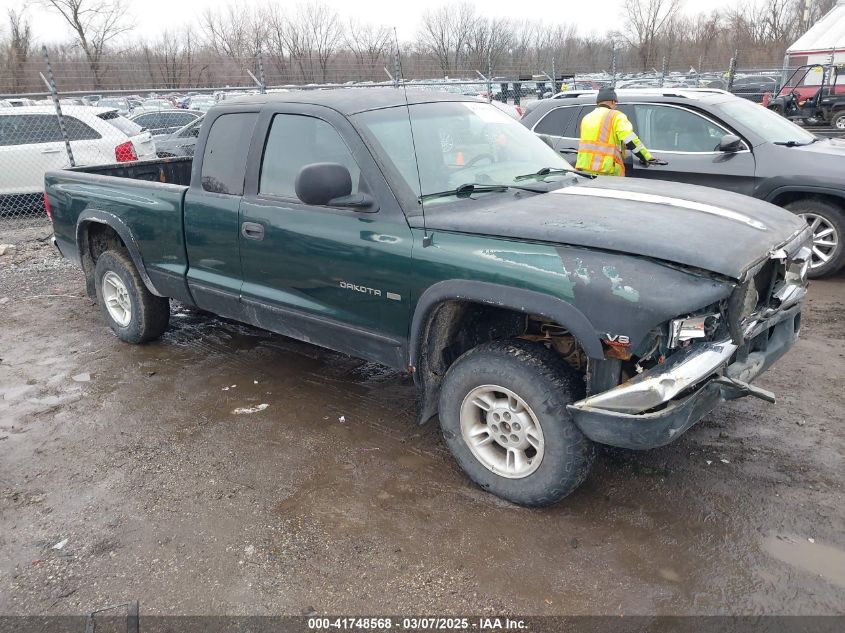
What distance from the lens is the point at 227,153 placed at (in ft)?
14.1

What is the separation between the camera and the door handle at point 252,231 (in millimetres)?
4000

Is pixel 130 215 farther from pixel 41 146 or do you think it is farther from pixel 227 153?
pixel 41 146

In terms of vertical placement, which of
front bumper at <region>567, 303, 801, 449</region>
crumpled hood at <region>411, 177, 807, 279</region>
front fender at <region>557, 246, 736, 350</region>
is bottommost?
front bumper at <region>567, 303, 801, 449</region>

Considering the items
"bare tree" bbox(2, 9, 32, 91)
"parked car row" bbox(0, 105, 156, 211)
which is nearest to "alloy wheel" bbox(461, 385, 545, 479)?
"parked car row" bbox(0, 105, 156, 211)

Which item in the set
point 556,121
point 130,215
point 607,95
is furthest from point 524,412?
point 556,121

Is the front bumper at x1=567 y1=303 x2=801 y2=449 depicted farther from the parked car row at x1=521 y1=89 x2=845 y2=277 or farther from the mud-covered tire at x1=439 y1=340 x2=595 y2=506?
the parked car row at x1=521 y1=89 x2=845 y2=277

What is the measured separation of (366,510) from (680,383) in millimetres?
1624

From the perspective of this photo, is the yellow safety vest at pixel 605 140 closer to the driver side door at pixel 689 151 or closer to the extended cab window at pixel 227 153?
the driver side door at pixel 689 151

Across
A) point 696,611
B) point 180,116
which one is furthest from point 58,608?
point 180,116

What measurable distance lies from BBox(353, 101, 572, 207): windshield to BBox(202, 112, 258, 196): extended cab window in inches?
37.5

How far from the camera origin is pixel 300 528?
124 inches

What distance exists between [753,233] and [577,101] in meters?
4.90

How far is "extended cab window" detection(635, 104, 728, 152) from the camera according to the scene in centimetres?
677

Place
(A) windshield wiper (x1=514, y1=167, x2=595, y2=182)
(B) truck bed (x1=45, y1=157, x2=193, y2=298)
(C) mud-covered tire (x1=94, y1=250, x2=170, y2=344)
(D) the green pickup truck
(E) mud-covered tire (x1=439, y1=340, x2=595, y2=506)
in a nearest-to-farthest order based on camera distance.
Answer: (D) the green pickup truck → (E) mud-covered tire (x1=439, y1=340, x2=595, y2=506) → (A) windshield wiper (x1=514, y1=167, x2=595, y2=182) → (B) truck bed (x1=45, y1=157, x2=193, y2=298) → (C) mud-covered tire (x1=94, y1=250, x2=170, y2=344)
